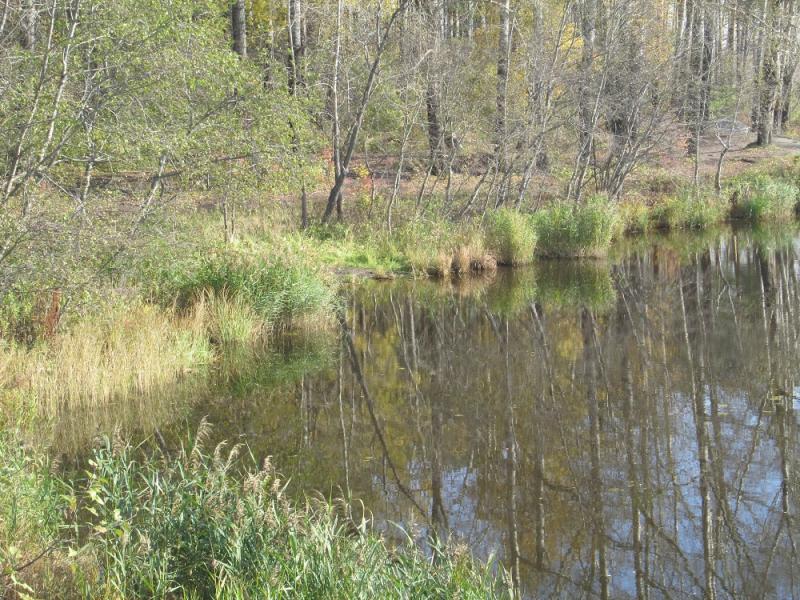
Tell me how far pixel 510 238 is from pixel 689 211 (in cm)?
850

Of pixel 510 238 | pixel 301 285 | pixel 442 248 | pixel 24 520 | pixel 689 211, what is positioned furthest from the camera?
pixel 689 211

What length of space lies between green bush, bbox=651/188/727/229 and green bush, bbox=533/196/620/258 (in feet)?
18.8

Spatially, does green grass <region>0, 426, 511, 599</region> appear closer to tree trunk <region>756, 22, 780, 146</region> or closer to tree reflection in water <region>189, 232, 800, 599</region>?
tree reflection in water <region>189, 232, 800, 599</region>

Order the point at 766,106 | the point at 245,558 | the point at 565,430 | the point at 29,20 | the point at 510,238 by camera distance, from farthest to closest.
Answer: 1. the point at 766,106
2. the point at 510,238
3. the point at 29,20
4. the point at 565,430
5. the point at 245,558

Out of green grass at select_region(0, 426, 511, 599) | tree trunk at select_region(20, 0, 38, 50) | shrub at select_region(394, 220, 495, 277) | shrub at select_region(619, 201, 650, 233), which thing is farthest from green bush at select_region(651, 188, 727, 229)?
green grass at select_region(0, 426, 511, 599)

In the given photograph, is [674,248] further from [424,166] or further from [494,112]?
[424,166]

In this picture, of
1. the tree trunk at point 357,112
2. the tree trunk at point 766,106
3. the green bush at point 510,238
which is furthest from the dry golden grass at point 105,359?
the tree trunk at point 766,106

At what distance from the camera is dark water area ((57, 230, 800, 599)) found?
5.70 meters

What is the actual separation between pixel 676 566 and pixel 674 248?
56.9 ft

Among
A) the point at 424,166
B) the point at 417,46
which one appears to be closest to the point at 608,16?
the point at 417,46

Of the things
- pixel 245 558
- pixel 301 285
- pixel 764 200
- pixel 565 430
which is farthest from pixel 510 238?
pixel 245 558

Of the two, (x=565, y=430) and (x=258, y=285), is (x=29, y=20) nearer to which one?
(x=258, y=285)

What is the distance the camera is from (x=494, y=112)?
71.3 feet

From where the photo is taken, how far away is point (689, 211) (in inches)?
996
